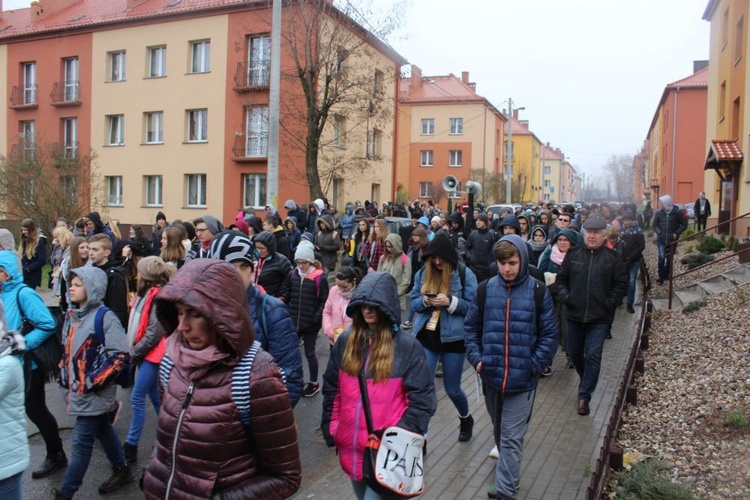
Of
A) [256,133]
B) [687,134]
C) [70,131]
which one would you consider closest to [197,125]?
[256,133]

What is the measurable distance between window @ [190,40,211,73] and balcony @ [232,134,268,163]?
377 cm

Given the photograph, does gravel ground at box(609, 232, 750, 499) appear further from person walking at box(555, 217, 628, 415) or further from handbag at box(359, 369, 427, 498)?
handbag at box(359, 369, 427, 498)

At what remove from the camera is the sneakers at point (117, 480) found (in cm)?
498

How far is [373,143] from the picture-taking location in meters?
33.9

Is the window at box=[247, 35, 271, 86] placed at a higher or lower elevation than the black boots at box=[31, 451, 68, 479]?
higher

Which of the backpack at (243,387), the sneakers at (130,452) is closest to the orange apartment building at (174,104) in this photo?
→ the sneakers at (130,452)

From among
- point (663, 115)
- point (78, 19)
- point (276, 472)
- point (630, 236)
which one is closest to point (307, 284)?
point (276, 472)

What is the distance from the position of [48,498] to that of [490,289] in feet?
12.4

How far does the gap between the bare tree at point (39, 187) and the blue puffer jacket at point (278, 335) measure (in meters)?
17.0

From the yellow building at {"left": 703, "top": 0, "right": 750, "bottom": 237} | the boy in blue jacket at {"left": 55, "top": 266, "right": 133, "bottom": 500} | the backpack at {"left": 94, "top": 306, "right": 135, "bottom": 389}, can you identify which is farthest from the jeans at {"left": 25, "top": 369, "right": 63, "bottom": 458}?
the yellow building at {"left": 703, "top": 0, "right": 750, "bottom": 237}

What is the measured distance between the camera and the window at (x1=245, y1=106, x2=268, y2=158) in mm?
28438

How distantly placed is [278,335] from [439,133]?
56618mm

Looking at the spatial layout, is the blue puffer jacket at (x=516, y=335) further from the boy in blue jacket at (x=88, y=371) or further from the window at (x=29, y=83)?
the window at (x=29, y=83)

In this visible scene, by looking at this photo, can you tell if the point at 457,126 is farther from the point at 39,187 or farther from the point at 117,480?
the point at 117,480
